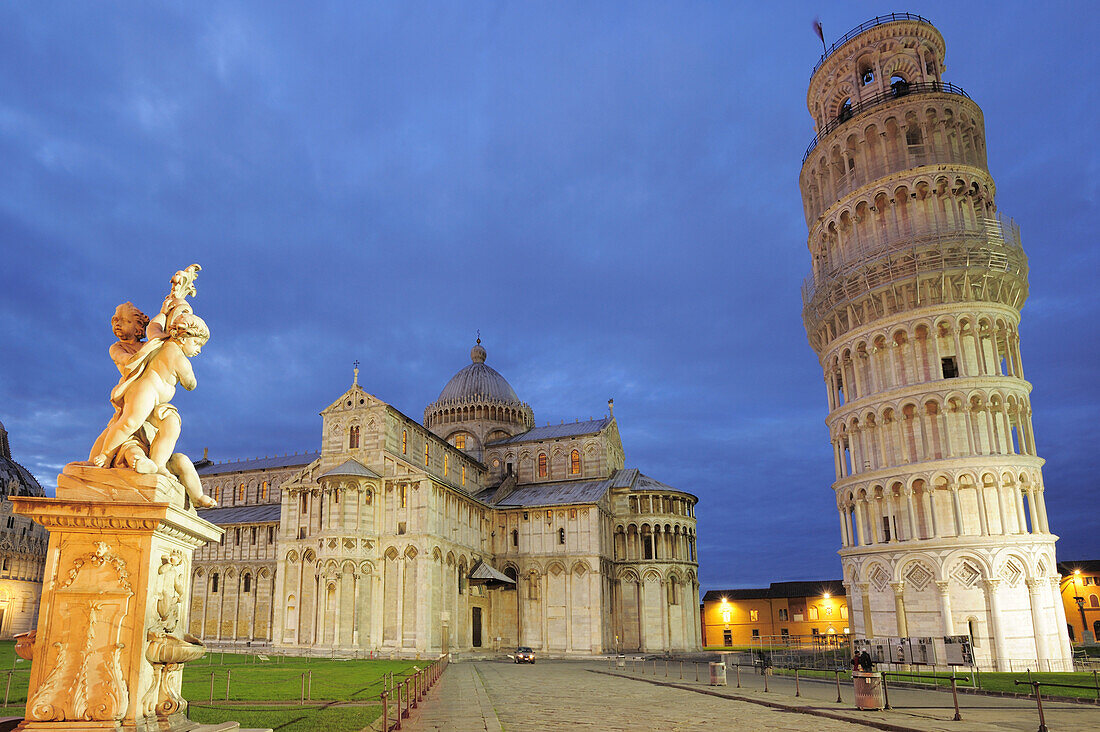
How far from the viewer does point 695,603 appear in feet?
210

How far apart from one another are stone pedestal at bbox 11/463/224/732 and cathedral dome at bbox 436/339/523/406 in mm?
69351

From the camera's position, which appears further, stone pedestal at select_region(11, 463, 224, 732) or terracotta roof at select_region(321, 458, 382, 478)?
terracotta roof at select_region(321, 458, 382, 478)

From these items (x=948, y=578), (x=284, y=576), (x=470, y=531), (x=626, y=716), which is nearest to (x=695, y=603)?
(x=470, y=531)

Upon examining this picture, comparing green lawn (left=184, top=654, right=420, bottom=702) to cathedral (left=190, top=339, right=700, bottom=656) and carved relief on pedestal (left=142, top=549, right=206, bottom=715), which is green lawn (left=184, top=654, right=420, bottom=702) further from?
cathedral (left=190, top=339, right=700, bottom=656)

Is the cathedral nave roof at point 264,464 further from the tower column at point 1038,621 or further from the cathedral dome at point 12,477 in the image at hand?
the tower column at point 1038,621

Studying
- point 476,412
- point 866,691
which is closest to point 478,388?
point 476,412

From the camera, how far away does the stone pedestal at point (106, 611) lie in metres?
6.07

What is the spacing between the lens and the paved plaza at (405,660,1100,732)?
1509 cm

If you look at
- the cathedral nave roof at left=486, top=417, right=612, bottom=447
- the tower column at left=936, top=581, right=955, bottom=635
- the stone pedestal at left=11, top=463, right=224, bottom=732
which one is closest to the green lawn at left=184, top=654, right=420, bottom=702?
the stone pedestal at left=11, top=463, right=224, bottom=732

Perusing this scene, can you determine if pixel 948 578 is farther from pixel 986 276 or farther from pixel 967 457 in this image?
pixel 986 276

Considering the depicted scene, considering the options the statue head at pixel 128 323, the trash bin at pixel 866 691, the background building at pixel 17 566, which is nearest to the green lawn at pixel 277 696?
the statue head at pixel 128 323

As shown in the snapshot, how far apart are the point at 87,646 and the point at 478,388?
2786 inches

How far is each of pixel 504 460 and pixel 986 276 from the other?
45326mm

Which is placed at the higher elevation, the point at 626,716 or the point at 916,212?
the point at 916,212
